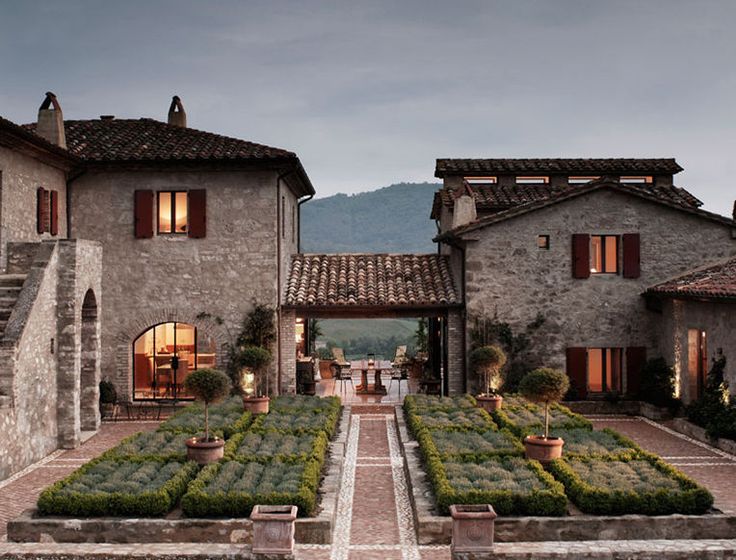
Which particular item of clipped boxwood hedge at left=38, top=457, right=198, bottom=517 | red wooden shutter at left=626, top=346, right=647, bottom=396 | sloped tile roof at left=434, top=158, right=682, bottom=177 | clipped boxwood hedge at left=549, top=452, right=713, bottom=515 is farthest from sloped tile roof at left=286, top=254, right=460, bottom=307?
clipped boxwood hedge at left=549, top=452, right=713, bottom=515

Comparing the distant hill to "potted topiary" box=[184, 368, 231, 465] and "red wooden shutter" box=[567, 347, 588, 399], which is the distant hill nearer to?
"red wooden shutter" box=[567, 347, 588, 399]

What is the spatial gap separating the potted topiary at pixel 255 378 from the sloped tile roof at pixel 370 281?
2.20 meters

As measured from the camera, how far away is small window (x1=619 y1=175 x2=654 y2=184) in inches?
1083

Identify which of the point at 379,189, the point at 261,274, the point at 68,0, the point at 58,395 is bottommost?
the point at 58,395

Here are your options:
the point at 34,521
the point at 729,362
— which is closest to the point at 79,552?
the point at 34,521

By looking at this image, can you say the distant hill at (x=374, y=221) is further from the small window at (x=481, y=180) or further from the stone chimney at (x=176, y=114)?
the stone chimney at (x=176, y=114)

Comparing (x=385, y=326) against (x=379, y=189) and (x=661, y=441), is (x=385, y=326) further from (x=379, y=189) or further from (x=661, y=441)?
(x=379, y=189)

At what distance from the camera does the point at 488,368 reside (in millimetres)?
19516

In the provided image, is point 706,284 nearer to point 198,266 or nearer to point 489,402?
point 489,402

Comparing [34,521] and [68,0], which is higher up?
[68,0]

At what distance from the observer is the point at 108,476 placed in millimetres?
12000

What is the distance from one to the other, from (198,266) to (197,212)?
149cm

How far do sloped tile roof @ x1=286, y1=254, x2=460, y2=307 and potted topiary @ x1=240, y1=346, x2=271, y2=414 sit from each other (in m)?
2.20

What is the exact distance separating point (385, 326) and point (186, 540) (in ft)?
168
